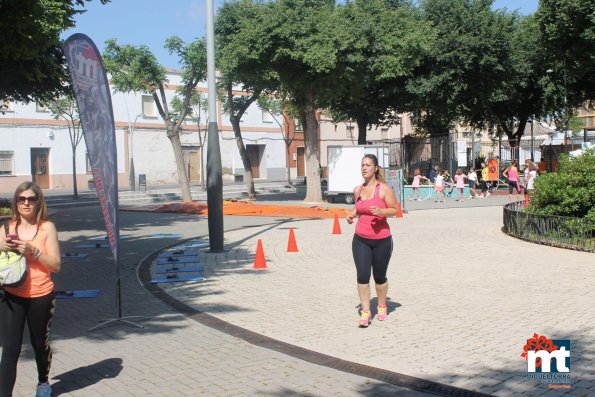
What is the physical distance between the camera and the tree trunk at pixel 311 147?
94.9 ft

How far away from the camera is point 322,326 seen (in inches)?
285

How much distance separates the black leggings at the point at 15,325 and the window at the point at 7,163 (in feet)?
140

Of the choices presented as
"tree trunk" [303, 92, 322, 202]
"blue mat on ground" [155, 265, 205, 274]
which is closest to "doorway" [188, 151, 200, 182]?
"tree trunk" [303, 92, 322, 202]

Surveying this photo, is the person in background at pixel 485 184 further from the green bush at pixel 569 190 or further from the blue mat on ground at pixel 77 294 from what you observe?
the blue mat on ground at pixel 77 294

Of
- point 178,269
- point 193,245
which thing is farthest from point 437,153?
point 178,269

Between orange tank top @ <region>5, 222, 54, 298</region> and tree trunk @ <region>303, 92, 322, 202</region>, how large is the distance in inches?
957

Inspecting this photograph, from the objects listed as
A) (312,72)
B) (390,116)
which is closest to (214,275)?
(312,72)

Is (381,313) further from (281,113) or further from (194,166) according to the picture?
(194,166)

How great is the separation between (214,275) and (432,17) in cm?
2870

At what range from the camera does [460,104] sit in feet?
122

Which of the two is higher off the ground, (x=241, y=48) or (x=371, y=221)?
(x=241, y=48)

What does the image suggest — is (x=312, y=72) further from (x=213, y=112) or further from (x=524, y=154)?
(x=524, y=154)

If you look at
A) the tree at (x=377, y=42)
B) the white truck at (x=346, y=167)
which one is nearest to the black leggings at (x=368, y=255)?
the tree at (x=377, y=42)

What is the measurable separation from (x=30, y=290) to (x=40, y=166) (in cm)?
4411
